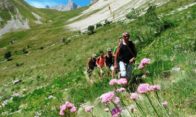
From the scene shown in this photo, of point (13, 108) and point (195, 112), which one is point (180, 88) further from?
point (13, 108)

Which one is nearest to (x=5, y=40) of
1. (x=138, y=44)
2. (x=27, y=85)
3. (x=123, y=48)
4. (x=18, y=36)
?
(x=18, y=36)

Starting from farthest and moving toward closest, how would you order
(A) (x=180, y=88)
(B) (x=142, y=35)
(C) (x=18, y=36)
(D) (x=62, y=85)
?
(C) (x=18, y=36) < (B) (x=142, y=35) < (D) (x=62, y=85) < (A) (x=180, y=88)

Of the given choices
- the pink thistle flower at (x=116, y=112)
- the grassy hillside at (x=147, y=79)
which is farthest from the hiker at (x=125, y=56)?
the pink thistle flower at (x=116, y=112)

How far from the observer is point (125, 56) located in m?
17.0

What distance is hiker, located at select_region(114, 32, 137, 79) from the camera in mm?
16828

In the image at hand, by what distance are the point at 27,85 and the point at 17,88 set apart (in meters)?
1.56

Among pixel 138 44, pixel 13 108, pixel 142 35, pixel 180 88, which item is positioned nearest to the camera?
pixel 180 88

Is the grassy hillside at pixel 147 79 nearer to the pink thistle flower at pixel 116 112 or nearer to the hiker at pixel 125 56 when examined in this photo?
the hiker at pixel 125 56

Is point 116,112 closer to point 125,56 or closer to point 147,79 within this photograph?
point 147,79

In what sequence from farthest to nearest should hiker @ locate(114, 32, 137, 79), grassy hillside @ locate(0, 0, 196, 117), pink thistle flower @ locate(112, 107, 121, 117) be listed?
1. hiker @ locate(114, 32, 137, 79)
2. grassy hillside @ locate(0, 0, 196, 117)
3. pink thistle flower @ locate(112, 107, 121, 117)

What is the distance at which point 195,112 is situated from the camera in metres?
8.14

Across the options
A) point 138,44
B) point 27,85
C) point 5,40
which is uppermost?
point 138,44

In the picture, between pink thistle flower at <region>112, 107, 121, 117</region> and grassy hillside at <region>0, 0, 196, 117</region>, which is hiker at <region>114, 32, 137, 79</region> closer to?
grassy hillside at <region>0, 0, 196, 117</region>

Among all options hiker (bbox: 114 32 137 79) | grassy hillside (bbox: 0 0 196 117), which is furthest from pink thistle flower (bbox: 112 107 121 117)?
hiker (bbox: 114 32 137 79)
